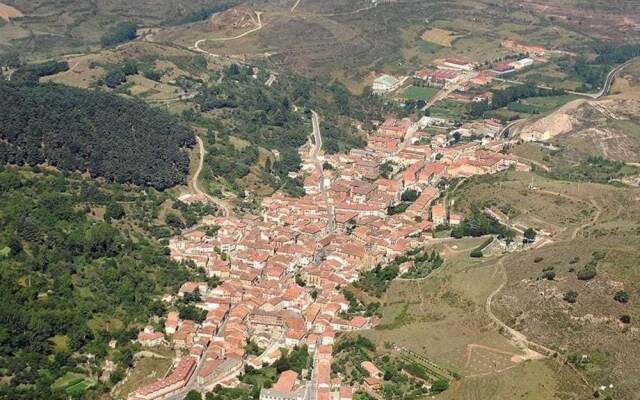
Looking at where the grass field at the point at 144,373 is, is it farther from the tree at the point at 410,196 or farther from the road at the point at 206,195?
the tree at the point at 410,196

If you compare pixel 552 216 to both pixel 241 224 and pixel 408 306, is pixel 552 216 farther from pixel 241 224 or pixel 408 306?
pixel 241 224

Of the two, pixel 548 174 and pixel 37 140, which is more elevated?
pixel 37 140

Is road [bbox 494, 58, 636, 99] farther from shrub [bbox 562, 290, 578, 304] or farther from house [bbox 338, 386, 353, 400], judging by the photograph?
house [bbox 338, 386, 353, 400]

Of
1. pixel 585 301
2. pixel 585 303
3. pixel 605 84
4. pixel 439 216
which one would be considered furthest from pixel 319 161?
pixel 605 84

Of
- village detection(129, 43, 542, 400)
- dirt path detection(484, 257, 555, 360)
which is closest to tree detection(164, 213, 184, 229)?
village detection(129, 43, 542, 400)

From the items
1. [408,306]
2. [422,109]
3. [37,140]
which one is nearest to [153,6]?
[422,109]

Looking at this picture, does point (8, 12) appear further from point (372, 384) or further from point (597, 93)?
point (372, 384)

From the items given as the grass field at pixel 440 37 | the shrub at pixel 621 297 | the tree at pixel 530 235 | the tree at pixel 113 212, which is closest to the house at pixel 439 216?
the tree at pixel 530 235
